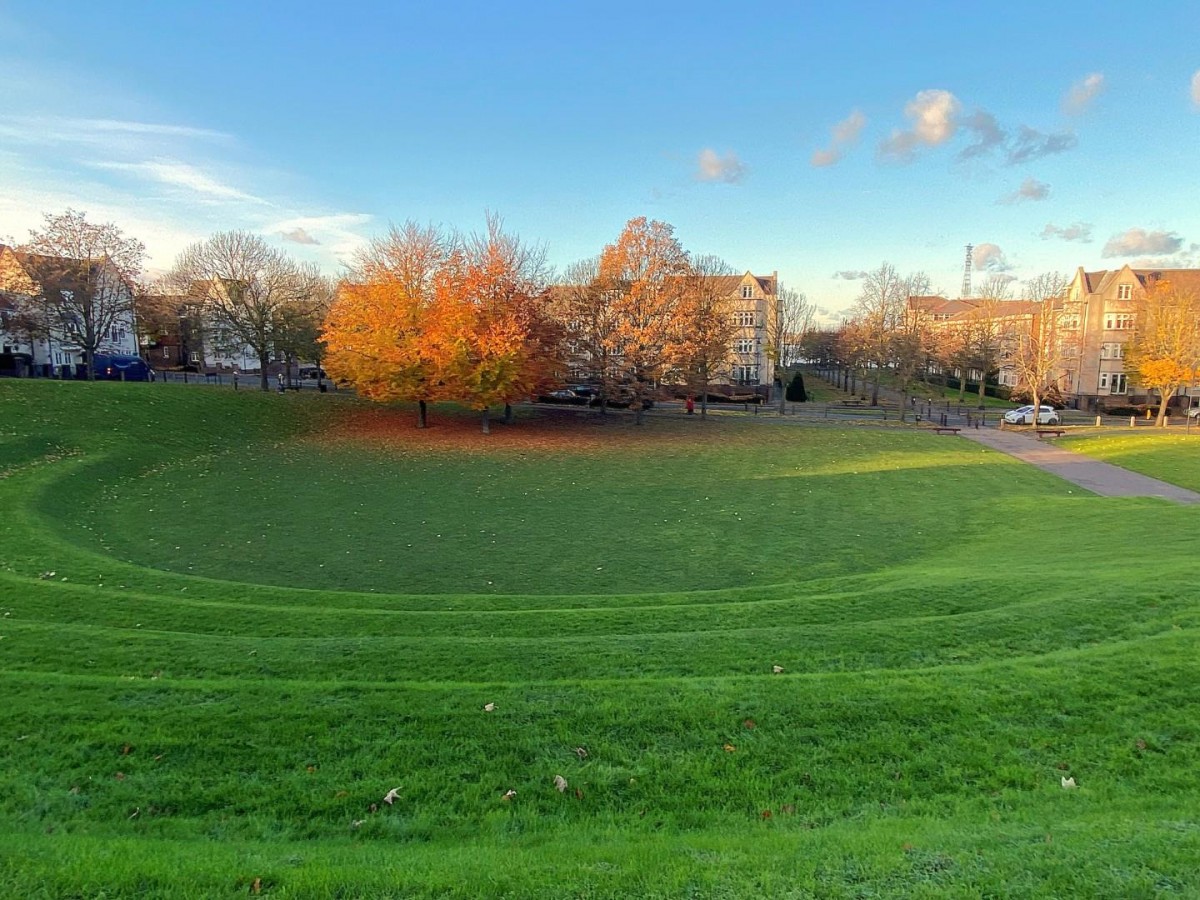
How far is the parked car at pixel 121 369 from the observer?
2064 inches

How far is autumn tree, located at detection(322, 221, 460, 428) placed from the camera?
35.8 metres

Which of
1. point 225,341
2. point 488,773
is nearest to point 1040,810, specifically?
point 488,773

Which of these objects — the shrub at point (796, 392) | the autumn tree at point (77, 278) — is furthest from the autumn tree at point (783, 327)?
the autumn tree at point (77, 278)

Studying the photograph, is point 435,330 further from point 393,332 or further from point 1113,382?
point 1113,382

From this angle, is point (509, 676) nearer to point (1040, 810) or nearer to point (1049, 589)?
point (1040, 810)

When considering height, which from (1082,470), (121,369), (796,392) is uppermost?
(121,369)

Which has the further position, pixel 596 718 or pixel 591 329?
pixel 591 329

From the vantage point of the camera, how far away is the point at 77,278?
40.5m

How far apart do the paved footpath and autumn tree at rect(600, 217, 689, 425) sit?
65.8 feet

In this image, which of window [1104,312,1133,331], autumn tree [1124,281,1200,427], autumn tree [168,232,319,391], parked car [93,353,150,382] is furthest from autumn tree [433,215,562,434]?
window [1104,312,1133,331]

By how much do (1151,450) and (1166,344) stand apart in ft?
71.1

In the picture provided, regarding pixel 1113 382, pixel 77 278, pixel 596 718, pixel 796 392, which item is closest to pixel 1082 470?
pixel 596 718

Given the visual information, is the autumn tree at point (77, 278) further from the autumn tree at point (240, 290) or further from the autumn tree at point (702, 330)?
the autumn tree at point (702, 330)

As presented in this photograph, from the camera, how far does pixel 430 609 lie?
10797mm
